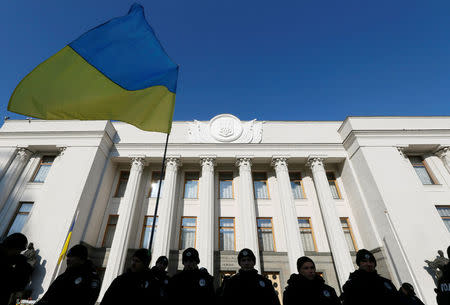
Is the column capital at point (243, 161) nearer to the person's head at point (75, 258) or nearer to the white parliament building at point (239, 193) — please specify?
the white parliament building at point (239, 193)

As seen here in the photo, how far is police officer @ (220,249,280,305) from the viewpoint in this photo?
119 inches

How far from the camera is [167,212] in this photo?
12.4 m

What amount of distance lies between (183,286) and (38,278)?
1109 centimetres

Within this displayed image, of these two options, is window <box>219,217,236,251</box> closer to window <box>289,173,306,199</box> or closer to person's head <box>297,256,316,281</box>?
window <box>289,173,306,199</box>

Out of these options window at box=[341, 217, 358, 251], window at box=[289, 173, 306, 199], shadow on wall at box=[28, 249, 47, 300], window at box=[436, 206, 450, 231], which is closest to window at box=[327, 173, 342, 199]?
window at box=[341, 217, 358, 251]

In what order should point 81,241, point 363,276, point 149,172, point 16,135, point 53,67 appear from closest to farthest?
point 363,276 → point 53,67 → point 81,241 → point 16,135 → point 149,172

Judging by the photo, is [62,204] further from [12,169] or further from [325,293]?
[325,293]

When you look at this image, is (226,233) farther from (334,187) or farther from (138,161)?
(334,187)

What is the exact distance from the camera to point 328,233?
40.2ft

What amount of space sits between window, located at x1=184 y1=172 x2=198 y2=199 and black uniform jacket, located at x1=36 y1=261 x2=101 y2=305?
37.7 feet

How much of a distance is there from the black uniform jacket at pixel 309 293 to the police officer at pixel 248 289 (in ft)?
0.89

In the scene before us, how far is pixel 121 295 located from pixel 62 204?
38.4 ft

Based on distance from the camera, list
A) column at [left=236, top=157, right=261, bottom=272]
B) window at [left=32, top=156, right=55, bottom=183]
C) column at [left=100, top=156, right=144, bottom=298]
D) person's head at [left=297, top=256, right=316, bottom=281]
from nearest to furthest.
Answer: person's head at [left=297, top=256, right=316, bottom=281] → column at [left=100, top=156, right=144, bottom=298] → column at [left=236, top=157, right=261, bottom=272] → window at [left=32, top=156, right=55, bottom=183]

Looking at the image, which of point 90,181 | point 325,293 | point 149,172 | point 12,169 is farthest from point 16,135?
point 325,293
